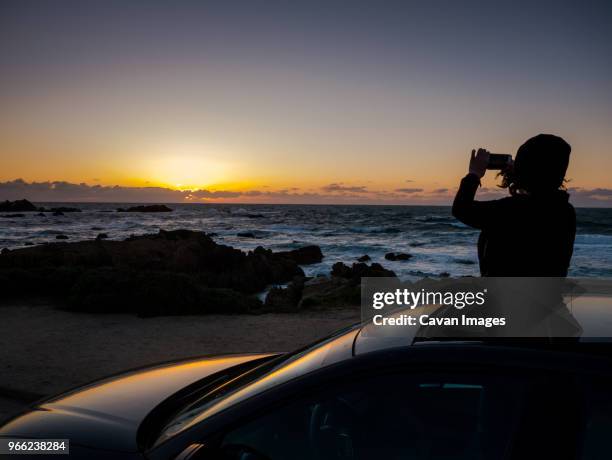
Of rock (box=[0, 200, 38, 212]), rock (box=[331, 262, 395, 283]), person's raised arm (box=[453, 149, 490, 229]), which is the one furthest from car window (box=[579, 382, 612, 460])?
rock (box=[0, 200, 38, 212])

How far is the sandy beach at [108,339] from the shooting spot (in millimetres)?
5746

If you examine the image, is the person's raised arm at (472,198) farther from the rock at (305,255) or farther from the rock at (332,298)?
the rock at (305,255)

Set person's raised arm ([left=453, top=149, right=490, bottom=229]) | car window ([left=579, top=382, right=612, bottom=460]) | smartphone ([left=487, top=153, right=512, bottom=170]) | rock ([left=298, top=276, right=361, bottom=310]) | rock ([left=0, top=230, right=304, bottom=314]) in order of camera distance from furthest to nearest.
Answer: rock ([left=298, top=276, right=361, bottom=310]) → rock ([left=0, top=230, right=304, bottom=314]) → smartphone ([left=487, top=153, right=512, bottom=170]) → person's raised arm ([left=453, top=149, right=490, bottom=229]) → car window ([left=579, top=382, right=612, bottom=460])

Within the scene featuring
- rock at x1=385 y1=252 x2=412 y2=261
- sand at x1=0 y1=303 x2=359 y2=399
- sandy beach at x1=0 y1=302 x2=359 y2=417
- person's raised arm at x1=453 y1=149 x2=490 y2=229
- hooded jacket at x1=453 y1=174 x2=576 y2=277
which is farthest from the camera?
rock at x1=385 y1=252 x2=412 y2=261

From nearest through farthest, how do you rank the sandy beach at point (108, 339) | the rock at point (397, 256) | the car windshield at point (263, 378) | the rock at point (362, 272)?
1. the car windshield at point (263, 378)
2. the sandy beach at point (108, 339)
3. the rock at point (362, 272)
4. the rock at point (397, 256)

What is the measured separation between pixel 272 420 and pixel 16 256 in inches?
541

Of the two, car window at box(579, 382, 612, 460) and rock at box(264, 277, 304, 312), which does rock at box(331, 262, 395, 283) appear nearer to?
rock at box(264, 277, 304, 312)

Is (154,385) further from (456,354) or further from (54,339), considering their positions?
(54,339)

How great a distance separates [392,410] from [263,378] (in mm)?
536

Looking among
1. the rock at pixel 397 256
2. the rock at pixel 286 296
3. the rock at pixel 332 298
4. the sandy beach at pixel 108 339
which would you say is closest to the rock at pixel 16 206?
the rock at pixel 397 256

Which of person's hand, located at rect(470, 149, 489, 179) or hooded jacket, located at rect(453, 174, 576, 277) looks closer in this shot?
hooded jacket, located at rect(453, 174, 576, 277)

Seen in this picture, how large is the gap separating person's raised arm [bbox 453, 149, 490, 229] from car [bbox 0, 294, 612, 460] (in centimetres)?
56

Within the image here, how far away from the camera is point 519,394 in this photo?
1.54 m

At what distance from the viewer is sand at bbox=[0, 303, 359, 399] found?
588 cm
